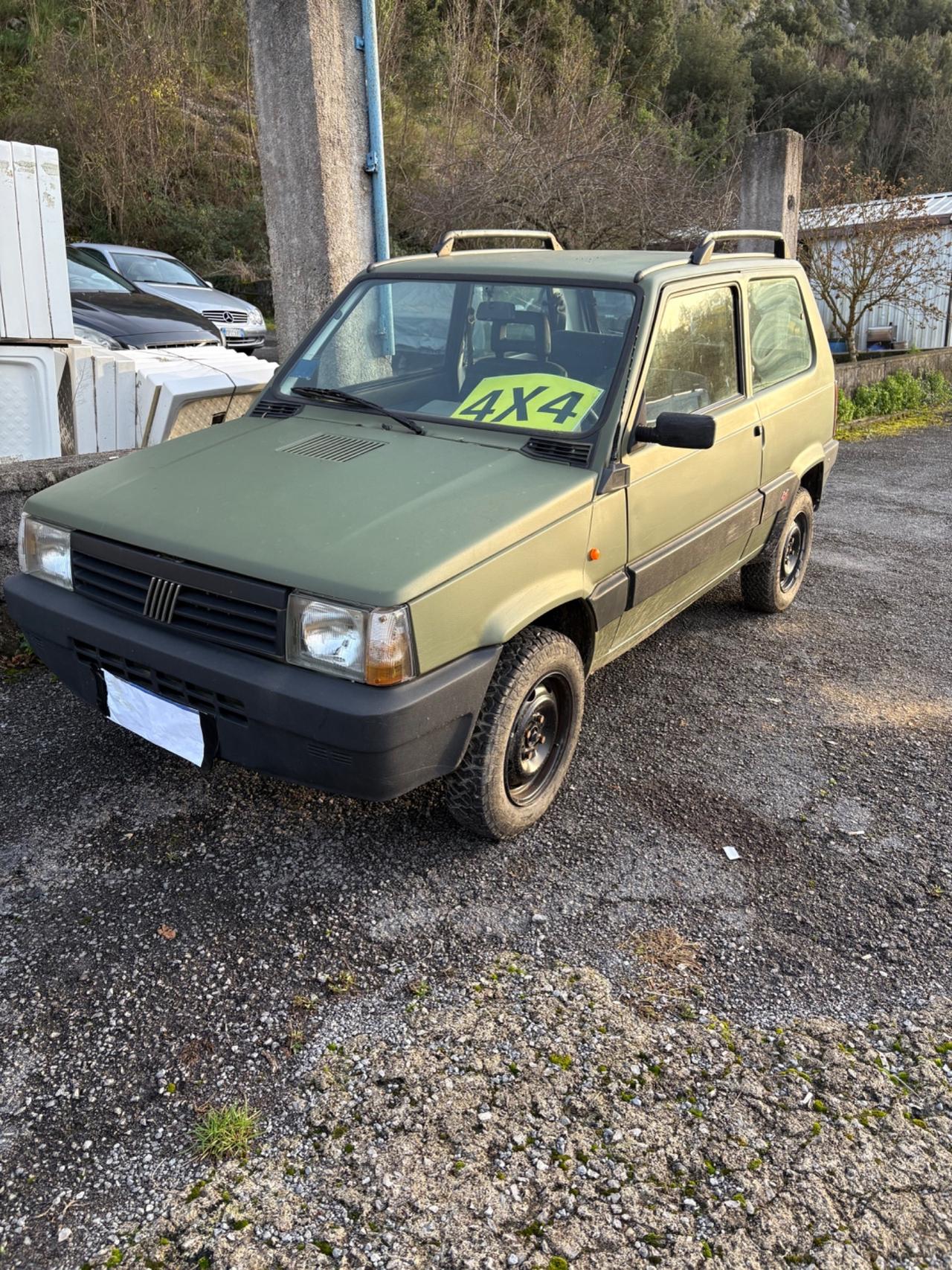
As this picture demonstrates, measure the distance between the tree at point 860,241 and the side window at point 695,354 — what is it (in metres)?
9.18

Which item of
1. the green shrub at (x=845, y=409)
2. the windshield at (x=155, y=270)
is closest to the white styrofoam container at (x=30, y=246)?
the windshield at (x=155, y=270)

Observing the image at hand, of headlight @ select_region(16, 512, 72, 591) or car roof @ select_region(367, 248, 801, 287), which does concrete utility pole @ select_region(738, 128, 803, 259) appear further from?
headlight @ select_region(16, 512, 72, 591)

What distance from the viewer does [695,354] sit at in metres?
3.90

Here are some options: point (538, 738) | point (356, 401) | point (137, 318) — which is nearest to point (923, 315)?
point (137, 318)

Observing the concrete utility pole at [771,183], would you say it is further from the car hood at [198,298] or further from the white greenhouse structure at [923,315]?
the car hood at [198,298]

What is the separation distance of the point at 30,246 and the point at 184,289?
7.70m

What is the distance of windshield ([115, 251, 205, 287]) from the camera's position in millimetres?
12266

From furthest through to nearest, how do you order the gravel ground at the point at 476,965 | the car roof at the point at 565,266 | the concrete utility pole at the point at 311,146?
1. the concrete utility pole at the point at 311,146
2. the car roof at the point at 565,266
3. the gravel ground at the point at 476,965

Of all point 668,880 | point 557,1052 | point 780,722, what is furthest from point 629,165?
point 557,1052

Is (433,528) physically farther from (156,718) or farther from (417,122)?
(417,122)

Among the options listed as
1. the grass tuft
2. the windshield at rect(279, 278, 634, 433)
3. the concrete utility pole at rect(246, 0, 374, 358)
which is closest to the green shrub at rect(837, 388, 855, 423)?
the concrete utility pole at rect(246, 0, 374, 358)

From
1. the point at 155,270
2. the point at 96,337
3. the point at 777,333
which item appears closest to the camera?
the point at 777,333

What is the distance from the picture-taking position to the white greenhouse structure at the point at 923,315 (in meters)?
13.9

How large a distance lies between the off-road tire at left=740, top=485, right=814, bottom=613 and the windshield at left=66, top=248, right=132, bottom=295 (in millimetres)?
7876
